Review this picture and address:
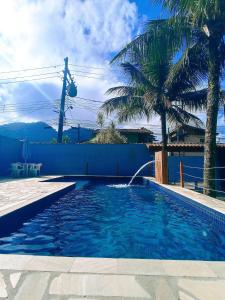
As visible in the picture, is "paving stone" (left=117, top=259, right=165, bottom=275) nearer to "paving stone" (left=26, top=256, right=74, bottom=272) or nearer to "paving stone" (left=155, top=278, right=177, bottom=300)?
"paving stone" (left=155, top=278, right=177, bottom=300)

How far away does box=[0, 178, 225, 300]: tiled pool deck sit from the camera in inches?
93.4

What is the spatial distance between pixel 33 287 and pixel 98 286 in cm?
59

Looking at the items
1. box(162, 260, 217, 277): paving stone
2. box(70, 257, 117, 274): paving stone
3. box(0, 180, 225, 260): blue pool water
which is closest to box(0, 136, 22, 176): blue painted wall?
box(0, 180, 225, 260): blue pool water

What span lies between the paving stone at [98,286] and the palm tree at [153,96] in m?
13.3

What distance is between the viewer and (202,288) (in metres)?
2.48

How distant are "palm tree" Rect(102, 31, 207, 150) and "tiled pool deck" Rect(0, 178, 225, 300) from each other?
13.0 meters

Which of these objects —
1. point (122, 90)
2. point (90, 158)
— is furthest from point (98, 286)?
point (90, 158)

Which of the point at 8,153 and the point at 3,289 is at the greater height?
the point at 8,153

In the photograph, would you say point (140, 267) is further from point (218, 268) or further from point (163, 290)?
point (218, 268)

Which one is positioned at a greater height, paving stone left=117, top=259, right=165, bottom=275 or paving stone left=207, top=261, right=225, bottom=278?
paving stone left=117, top=259, right=165, bottom=275

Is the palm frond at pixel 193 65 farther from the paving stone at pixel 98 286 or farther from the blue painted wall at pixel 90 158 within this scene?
the paving stone at pixel 98 286

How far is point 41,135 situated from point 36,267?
7643 cm

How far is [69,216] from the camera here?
661 centimetres

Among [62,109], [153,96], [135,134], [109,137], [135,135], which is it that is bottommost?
[109,137]
